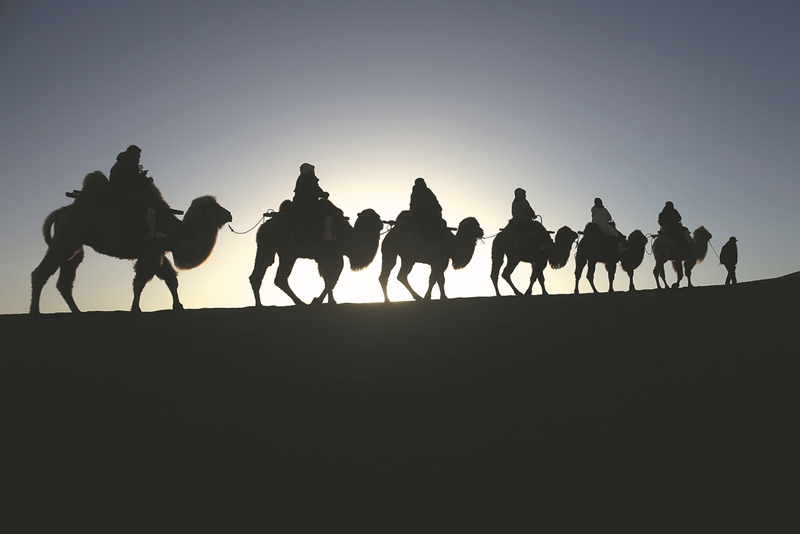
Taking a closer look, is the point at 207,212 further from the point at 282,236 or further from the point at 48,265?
the point at 48,265

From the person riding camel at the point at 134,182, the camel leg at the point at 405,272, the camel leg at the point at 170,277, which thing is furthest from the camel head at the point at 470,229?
the person riding camel at the point at 134,182

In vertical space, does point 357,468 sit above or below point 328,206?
below

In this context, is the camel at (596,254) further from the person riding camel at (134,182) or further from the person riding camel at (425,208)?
the person riding camel at (134,182)

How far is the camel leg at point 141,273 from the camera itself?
1123 cm

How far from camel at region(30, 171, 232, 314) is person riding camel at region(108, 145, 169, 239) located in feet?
0.41

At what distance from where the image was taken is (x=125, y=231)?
10.8 meters

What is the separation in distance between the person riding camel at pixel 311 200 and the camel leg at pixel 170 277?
2638 mm

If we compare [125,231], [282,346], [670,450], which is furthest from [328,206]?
[670,450]

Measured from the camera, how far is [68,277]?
11320 millimetres

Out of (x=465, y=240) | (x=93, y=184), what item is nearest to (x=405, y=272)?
(x=465, y=240)

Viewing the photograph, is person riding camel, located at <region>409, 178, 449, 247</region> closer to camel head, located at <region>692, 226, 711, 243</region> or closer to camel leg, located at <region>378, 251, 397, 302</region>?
camel leg, located at <region>378, 251, 397, 302</region>

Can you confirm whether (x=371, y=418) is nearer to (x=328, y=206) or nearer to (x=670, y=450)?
(x=670, y=450)

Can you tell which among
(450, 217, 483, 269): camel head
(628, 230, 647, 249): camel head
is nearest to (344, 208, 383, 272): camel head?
(450, 217, 483, 269): camel head

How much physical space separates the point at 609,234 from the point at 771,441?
627 inches
